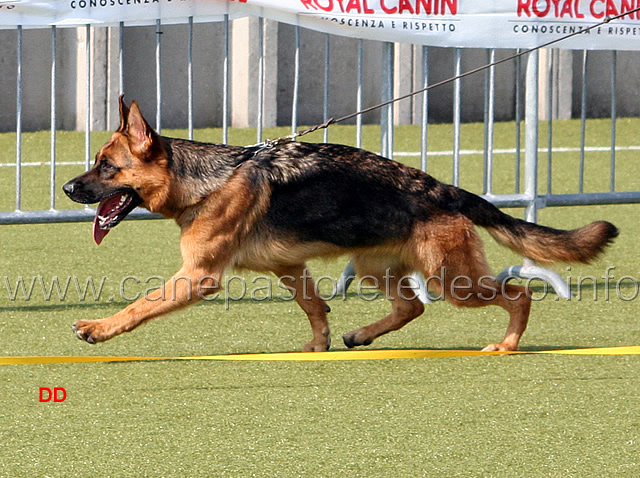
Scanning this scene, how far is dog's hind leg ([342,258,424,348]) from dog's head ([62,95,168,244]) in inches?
41.2

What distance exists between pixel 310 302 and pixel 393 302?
0.38m

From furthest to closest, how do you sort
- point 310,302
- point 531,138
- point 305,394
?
point 531,138, point 310,302, point 305,394

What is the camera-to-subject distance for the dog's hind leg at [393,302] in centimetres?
519

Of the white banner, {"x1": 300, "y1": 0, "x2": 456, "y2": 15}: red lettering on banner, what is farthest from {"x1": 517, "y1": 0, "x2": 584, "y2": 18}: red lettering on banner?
{"x1": 300, "y1": 0, "x2": 456, "y2": 15}: red lettering on banner

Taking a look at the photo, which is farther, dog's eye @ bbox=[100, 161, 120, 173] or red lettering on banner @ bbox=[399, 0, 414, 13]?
red lettering on banner @ bbox=[399, 0, 414, 13]

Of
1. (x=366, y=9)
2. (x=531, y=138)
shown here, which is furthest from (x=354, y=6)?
(x=531, y=138)

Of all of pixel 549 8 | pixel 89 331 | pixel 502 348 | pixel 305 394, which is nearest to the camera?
pixel 305 394

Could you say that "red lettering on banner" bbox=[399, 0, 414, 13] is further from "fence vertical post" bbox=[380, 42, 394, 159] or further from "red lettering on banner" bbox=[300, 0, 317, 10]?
"red lettering on banner" bbox=[300, 0, 317, 10]

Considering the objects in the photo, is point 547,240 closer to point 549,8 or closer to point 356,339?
point 356,339

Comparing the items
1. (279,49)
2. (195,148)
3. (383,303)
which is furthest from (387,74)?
(279,49)

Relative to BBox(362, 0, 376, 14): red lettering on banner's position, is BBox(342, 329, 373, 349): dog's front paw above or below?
below

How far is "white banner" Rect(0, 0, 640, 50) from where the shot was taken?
5.71 metres

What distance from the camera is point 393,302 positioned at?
5.23 metres

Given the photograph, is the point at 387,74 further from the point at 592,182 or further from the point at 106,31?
the point at 106,31
